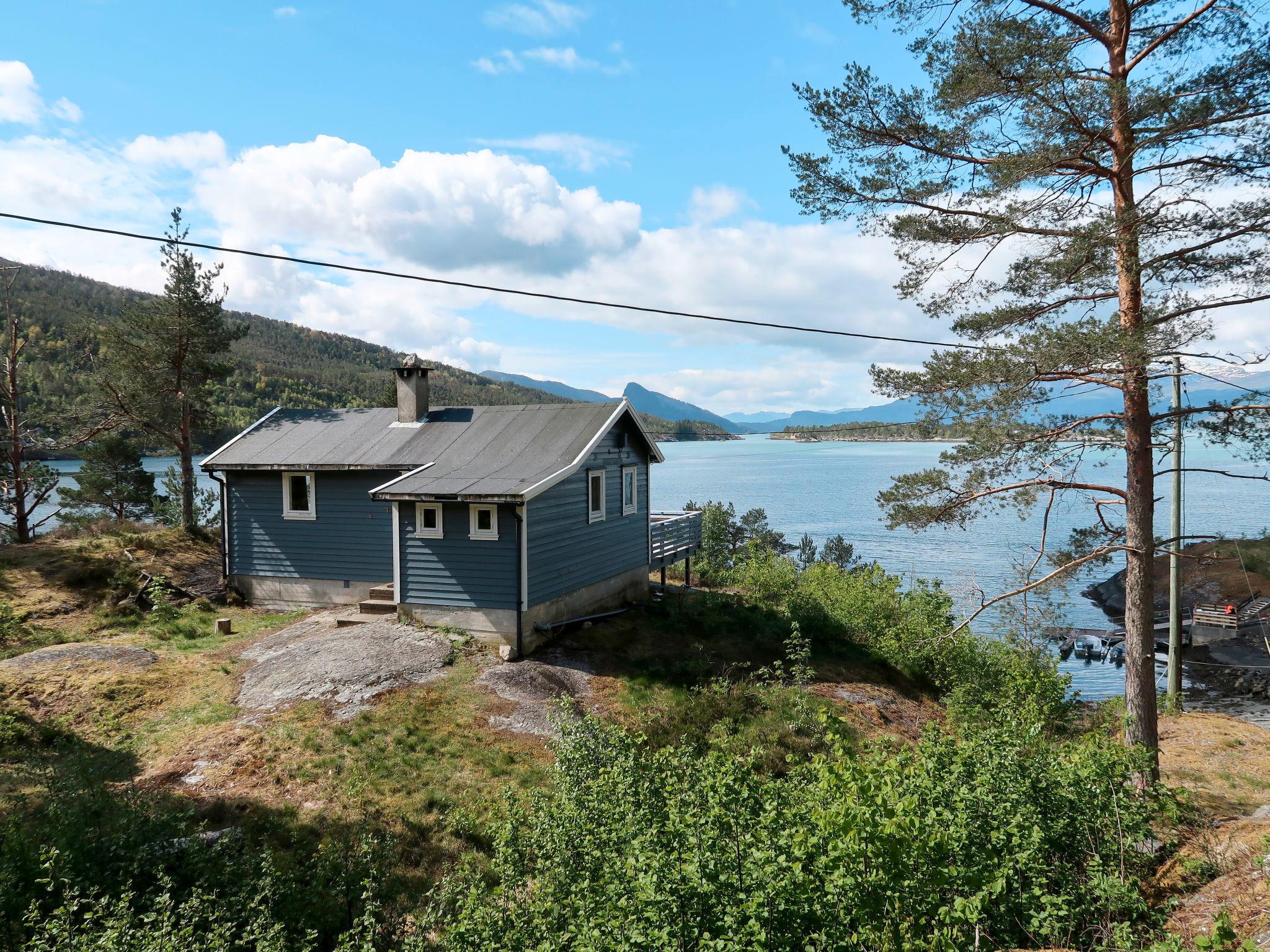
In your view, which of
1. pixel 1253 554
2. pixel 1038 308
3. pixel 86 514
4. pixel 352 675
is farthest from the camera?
→ pixel 86 514

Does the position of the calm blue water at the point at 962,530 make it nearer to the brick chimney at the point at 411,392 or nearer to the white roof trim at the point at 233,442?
the brick chimney at the point at 411,392

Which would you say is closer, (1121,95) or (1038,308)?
(1121,95)

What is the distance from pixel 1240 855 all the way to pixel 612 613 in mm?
12410

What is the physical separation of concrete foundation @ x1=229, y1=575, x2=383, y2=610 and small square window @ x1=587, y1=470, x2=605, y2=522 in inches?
212

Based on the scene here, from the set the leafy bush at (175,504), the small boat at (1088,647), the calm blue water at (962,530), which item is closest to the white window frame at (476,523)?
the calm blue water at (962,530)

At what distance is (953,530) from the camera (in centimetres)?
4884

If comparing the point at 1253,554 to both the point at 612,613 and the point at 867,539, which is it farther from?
the point at 867,539

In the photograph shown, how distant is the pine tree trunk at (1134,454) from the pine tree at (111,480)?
122 ft

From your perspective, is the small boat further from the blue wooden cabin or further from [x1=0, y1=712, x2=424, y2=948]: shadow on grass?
[x1=0, y1=712, x2=424, y2=948]: shadow on grass

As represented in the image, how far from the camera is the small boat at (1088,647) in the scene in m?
31.6

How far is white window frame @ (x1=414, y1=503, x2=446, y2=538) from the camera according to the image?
14492mm

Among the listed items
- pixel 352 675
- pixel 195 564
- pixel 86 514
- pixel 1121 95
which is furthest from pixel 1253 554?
pixel 86 514

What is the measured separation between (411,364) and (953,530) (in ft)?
140

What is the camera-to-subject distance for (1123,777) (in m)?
6.48
